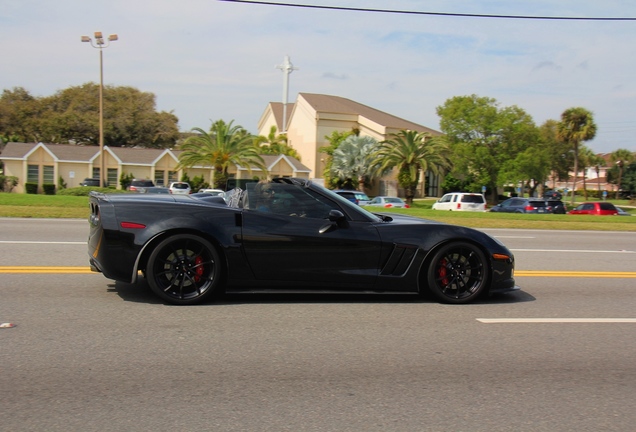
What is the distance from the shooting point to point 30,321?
575 cm

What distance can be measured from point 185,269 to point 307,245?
128cm

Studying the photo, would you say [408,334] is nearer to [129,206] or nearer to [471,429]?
[471,429]

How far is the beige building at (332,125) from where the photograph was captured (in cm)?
6888

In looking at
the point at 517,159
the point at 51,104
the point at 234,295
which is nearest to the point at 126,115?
the point at 51,104

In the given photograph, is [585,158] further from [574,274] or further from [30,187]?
[574,274]

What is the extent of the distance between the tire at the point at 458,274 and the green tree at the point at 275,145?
217 feet

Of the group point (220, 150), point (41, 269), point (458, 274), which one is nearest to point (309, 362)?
point (458, 274)

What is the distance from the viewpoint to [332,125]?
7212 cm

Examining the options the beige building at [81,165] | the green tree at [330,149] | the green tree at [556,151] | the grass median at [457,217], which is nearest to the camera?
the grass median at [457,217]

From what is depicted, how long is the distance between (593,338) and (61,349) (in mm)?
4669

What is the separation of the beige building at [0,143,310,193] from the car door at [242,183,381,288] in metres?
46.9

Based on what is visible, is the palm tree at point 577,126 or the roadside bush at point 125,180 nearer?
the roadside bush at point 125,180

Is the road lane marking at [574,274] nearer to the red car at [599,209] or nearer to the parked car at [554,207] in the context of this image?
the parked car at [554,207]

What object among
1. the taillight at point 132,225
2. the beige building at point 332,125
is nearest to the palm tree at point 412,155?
the beige building at point 332,125
